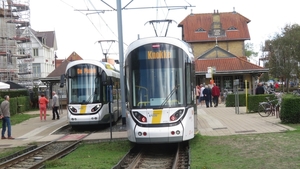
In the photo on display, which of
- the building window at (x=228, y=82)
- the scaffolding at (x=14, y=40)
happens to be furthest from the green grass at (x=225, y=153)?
the scaffolding at (x=14, y=40)

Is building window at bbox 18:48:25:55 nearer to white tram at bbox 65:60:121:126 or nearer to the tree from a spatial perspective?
the tree

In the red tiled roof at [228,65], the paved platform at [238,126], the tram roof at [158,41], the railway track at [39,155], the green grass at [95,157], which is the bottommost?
the railway track at [39,155]

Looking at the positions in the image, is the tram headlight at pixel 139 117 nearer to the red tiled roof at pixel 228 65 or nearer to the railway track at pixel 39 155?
the railway track at pixel 39 155

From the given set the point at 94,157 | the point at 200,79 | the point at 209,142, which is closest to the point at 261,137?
the point at 209,142

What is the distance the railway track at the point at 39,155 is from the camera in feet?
41.3

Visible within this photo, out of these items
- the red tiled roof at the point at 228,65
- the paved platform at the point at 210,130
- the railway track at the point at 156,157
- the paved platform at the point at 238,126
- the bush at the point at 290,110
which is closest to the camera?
the railway track at the point at 156,157

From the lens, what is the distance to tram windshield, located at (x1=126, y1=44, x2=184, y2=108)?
1330 centimetres

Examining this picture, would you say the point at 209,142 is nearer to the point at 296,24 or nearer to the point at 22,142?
the point at 22,142

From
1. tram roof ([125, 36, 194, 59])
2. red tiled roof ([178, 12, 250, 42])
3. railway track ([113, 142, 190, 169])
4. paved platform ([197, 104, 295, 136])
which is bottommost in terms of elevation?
railway track ([113, 142, 190, 169])

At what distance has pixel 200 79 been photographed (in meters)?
46.8

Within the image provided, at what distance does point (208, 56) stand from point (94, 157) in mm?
39382

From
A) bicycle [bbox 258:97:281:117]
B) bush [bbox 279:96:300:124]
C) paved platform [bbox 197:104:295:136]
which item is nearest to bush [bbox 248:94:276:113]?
bicycle [bbox 258:97:281:117]

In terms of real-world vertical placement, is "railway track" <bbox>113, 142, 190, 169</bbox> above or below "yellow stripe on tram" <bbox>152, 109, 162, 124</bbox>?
below

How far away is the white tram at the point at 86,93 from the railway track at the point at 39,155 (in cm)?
337
